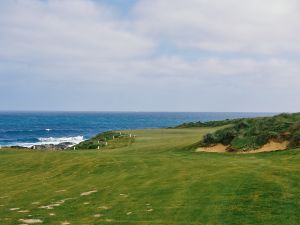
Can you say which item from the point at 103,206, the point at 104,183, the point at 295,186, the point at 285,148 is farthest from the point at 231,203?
the point at 285,148

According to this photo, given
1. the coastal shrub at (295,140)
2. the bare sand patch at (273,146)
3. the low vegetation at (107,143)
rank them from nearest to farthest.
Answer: the coastal shrub at (295,140)
the bare sand patch at (273,146)
the low vegetation at (107,143)

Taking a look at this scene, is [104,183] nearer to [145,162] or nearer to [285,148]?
[145,162]

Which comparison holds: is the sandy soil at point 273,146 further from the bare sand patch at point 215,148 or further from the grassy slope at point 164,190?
the bare sand patch at point 215,148

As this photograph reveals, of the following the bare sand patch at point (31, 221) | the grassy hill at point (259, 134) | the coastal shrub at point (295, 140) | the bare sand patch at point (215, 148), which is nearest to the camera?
the bare sand patch at point (31, 221)

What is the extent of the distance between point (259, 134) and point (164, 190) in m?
18.6

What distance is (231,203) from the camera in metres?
18.0

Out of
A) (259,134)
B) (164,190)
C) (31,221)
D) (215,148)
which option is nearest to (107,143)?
(215,148)

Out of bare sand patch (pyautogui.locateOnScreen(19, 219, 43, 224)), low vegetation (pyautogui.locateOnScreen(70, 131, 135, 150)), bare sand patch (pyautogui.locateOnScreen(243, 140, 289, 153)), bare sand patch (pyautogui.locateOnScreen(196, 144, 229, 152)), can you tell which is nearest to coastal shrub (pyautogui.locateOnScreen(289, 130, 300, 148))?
bare sand patch (pyautogui.locateOnScreen(243, 140, 289, 153))

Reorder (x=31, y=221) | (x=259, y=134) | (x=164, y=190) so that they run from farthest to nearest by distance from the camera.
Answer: (x=259, y=134)
(x=164, y=190)
(x=31, y=221)

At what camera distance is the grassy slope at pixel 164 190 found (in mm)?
16922

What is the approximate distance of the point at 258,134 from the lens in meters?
38.0

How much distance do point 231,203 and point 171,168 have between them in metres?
9.95

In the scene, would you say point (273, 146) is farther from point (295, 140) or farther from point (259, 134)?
point (259, 134)

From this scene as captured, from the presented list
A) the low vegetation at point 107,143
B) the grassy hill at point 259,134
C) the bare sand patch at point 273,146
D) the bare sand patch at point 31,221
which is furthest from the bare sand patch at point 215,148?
the bare sand patch at point 31,221
